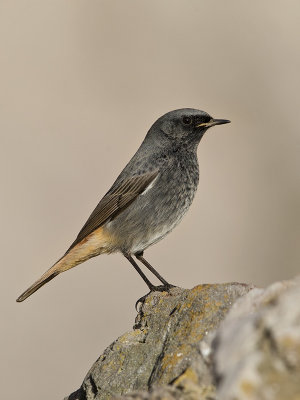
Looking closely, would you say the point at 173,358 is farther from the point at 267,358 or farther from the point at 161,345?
the point at 267,358

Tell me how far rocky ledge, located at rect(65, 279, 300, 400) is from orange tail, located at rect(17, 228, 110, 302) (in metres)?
2.31

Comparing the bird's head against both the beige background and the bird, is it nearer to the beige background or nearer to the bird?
the bird

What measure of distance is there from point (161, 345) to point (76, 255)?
3262 millimetres

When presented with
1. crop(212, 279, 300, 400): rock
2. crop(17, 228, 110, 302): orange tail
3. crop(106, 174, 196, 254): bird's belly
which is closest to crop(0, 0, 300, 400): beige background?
crop(17, 228, 110, 302): orange tail

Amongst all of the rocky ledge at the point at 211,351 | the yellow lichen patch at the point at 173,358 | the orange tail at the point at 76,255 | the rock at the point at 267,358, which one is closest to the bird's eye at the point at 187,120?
the orange tail at the point at 76,255

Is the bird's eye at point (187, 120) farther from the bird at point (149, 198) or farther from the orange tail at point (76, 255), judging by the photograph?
the orange tail at point (76, 255)

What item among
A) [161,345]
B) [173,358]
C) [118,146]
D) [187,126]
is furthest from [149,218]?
[118,146]

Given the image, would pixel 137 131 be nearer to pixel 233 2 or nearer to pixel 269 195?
pixel 269 195

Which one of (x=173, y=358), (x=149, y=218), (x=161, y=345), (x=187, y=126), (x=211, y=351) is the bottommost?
(x=161, y=345)

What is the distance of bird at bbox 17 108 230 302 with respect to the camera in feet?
27.3

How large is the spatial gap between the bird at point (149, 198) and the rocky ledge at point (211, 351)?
7.04 ft

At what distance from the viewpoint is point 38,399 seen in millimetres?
13484

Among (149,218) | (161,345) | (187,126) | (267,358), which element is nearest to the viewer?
(267,358)

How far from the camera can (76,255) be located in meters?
8.52
